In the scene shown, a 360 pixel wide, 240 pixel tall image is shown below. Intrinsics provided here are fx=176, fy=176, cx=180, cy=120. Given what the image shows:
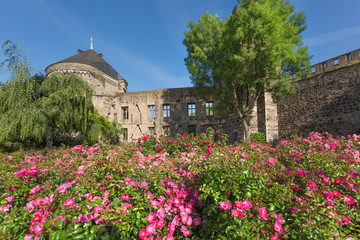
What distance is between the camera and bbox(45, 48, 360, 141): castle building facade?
10211 millimetres

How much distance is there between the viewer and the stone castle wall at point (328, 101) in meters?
9.84

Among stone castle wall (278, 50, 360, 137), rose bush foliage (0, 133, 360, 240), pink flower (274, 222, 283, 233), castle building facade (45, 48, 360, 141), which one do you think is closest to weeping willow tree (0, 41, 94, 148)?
castle building facade (45, 48, 360, 141)

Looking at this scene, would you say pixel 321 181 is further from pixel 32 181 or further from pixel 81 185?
pixel 32 181

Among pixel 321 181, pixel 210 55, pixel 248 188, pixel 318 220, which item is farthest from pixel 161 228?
pixel 210 55

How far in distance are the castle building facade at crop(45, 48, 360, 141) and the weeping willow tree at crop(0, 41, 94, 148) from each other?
2429mm

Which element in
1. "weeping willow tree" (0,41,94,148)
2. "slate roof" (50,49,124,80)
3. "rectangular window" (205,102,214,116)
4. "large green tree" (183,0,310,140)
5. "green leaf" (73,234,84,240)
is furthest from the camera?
"slate roof" (50,49,124,80)

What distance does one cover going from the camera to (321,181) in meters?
2.20

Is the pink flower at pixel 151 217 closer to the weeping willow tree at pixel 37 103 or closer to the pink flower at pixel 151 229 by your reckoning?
the pink flower at pixel 151 229

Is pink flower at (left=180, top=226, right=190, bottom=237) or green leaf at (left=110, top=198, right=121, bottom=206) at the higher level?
green leaf at (left=110, top=198, right=121, bottom=206)

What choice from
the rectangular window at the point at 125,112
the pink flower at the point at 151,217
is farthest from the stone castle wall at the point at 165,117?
the pink flower at the point at 151,217

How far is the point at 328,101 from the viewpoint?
1098cm

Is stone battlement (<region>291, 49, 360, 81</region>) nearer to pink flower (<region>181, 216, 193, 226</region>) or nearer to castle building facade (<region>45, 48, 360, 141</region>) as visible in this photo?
castle building facade (<region>45, 48, 360, 141</region>)

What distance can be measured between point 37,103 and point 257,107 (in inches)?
559

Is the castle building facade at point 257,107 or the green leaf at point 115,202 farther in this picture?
the castle building facade at point 257,107
